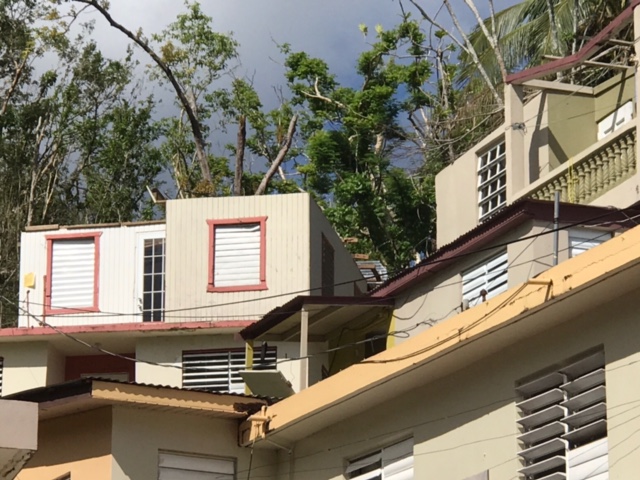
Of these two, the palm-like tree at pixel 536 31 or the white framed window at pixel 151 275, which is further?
the palm-like tree at pixel 536 31

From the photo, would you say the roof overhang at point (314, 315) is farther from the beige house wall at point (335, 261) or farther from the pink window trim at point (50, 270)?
the pink window trim at point (50, 270)

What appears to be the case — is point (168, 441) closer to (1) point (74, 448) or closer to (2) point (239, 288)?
(1) point (74, 448)

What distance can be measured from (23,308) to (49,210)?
18297mm

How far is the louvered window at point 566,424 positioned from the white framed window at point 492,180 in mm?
10098

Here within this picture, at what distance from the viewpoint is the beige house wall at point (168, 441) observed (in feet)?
66.5

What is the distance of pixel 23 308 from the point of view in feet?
106

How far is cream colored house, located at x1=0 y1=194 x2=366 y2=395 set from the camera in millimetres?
30344

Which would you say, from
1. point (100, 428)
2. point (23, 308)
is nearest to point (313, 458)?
point (100, 428)

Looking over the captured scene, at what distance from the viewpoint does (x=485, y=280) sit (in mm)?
22203

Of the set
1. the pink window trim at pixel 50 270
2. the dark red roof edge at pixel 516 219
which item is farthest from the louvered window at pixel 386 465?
the pink window trim at pixel 50 270

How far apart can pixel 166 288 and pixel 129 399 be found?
1184 centimetres

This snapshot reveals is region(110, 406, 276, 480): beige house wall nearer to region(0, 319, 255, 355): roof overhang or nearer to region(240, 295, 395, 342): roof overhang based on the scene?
region(240, 295, 395, 342): roof overhang

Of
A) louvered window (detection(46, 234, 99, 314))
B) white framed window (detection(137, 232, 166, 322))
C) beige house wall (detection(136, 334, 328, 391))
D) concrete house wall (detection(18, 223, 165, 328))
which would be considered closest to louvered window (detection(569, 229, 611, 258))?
beige house wall (detection(136, 334, 328, 391))

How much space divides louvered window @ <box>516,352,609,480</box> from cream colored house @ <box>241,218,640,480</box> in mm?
15
